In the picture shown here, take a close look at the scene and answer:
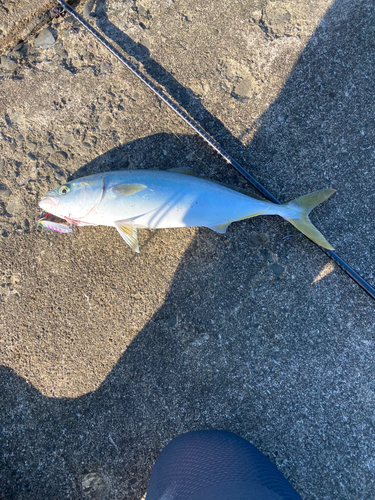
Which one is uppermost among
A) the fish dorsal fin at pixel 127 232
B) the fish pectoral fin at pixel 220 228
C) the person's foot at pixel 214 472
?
the fish pectoral fin at pixel 220 228

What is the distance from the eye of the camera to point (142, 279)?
230 centimetres

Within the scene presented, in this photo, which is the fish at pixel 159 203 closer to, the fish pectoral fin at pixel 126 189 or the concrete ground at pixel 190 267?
the fish pectoral fin at pixel 126 189

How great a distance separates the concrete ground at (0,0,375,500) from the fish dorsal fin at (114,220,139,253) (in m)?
0.21

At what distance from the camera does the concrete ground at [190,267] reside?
2.18 meters

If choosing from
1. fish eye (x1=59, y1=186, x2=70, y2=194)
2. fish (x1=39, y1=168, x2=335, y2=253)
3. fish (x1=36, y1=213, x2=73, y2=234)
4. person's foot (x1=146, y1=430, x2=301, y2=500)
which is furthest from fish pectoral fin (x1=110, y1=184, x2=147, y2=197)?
person's foot (x1=146, y1=430, x2=301, y2=500)

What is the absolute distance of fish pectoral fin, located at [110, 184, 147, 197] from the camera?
6.74 feet

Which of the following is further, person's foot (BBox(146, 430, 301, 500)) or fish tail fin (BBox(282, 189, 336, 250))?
fish tail fin (BBox(282, 189, 336, 250))

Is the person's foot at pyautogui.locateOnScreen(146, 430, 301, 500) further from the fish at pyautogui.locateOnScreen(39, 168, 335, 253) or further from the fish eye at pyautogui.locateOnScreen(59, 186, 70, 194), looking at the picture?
the fish eye at pyautogui.locateOnScreen(59, 186, 70, 194)

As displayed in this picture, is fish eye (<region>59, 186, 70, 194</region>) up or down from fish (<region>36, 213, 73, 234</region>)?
up

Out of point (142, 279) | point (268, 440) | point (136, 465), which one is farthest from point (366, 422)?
point (142, 279)

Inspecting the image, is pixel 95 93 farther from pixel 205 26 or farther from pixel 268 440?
pixel 268 440

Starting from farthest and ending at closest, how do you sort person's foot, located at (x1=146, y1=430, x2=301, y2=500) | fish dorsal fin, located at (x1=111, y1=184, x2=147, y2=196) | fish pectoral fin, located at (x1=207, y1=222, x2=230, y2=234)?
Answer: 1. fish pectoral fin, located at (x1=207, y1=222, x2=230, y2=234)
2. fish dorsal fin, located at (x1=111, y1=184, x2=147, y2=196)
3. person's foot, located at (x1=146, y1=430, x2=301, y2=500)

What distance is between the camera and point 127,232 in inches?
83.0

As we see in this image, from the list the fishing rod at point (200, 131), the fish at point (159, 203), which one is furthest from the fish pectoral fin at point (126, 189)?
the fishing rod at point (200, 131)
